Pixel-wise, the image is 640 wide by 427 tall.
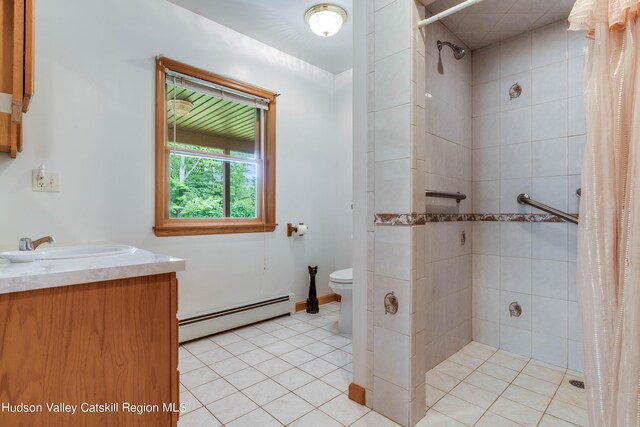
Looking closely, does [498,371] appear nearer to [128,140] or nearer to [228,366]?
[228,366]

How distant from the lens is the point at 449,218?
2139 mm

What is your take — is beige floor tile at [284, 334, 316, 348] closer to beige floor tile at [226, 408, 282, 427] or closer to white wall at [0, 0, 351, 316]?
white wall at [0, 0, 351, 316]

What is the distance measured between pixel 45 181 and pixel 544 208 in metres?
3.01

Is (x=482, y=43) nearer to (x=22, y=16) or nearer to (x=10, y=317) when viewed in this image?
(x=22, y=16)

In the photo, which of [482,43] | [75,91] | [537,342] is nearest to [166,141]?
[75,91]

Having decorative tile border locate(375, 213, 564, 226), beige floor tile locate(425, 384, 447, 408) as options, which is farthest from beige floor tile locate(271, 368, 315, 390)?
decorative tile border locate(375, 213, 564, 226)

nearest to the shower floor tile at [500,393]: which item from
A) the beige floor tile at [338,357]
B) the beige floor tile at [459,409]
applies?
the beige floor tile at [459,409]

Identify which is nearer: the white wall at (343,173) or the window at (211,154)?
the window at (211,154)

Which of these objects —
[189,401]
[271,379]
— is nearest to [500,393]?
[271,379]

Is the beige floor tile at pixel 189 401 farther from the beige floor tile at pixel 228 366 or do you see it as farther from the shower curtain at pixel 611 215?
the shower curtain at pixel 611 215

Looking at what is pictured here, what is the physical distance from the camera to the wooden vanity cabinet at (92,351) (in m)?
0.83

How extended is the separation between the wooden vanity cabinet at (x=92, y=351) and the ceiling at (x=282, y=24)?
2105 mm

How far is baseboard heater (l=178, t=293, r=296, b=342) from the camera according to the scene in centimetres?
234

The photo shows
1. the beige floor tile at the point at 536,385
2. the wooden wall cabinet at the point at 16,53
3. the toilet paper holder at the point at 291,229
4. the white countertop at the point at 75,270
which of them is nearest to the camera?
the white countertop at the point at 75,270
